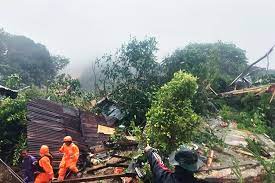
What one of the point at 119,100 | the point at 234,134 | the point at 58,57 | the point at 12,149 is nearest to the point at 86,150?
the point at 12,149

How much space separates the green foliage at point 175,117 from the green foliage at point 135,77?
385 cm

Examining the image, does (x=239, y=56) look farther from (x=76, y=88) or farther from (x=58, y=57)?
(x=58, y=57)

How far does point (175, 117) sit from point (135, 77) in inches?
254

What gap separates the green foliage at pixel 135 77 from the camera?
14.3 meters

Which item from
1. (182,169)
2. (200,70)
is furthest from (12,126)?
(182,169)

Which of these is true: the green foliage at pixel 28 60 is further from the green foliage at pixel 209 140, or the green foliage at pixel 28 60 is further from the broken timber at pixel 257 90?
the green foliage at pixel 209 140

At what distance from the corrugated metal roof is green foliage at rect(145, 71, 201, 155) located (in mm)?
3295

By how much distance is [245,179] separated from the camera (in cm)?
855

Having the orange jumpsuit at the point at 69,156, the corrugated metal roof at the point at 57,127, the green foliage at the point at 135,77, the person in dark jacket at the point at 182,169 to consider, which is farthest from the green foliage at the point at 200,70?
the person in dark jacket at the point at 182,169

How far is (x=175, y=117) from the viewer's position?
9.60 metres

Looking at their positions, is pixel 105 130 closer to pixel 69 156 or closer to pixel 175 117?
pixel 69 156

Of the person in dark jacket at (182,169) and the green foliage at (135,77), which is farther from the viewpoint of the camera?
the green foliage at (135,77)

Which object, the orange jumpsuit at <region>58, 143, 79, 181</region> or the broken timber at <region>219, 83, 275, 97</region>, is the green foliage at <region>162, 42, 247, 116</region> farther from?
the orange jumpsuit at <region>58, 143, 79, 181</region>

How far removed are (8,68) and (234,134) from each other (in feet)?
60.0
